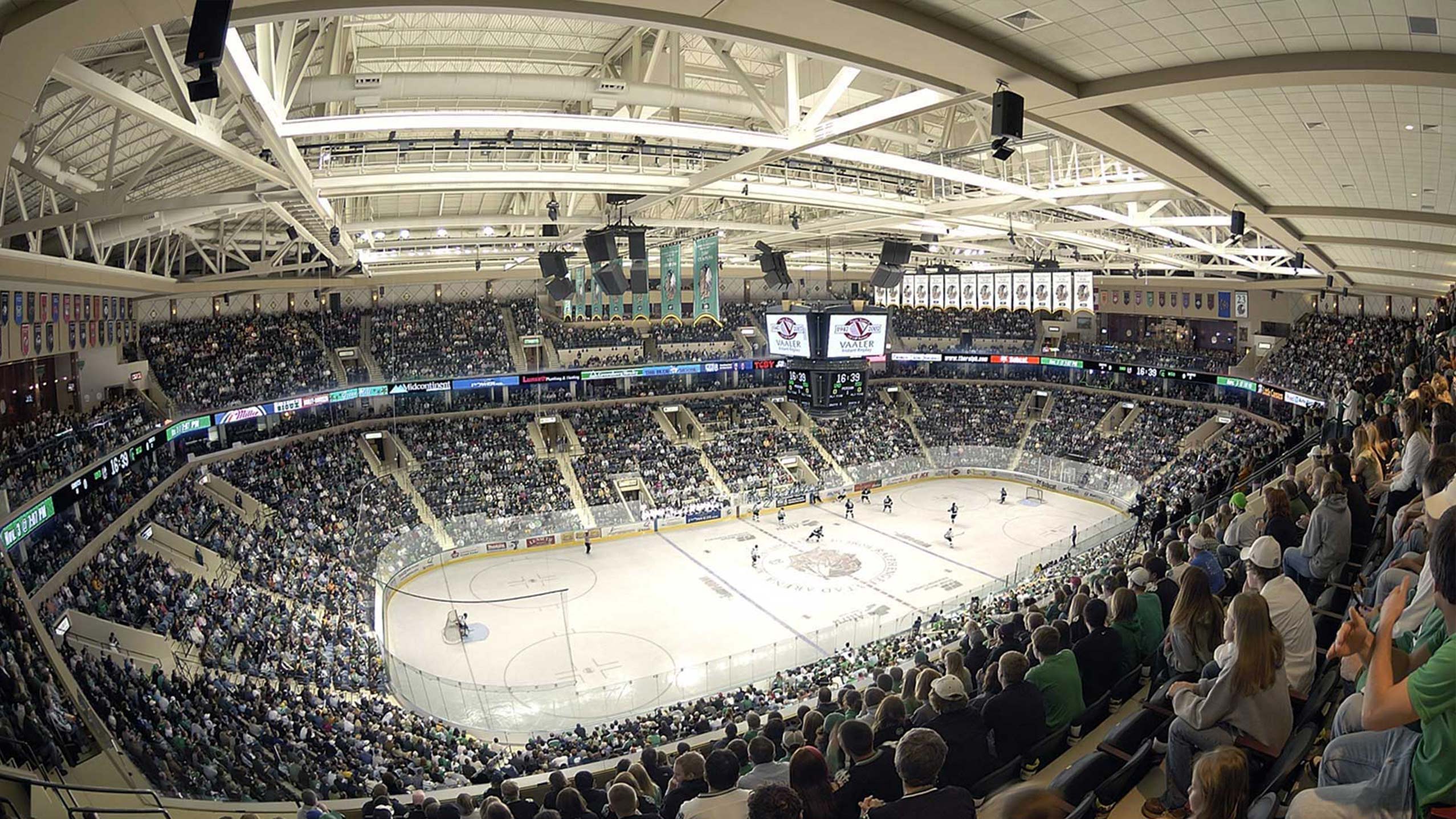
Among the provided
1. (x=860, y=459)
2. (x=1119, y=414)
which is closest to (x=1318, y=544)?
(x=860, y=459)

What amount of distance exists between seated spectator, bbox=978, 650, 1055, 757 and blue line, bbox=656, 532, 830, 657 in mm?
15089

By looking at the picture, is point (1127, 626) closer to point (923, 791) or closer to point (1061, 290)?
point (923, 791)

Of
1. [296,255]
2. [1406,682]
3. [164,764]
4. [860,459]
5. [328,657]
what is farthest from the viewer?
[860,459]

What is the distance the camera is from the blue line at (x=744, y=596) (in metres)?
19.9

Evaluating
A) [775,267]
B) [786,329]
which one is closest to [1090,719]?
[775,267]

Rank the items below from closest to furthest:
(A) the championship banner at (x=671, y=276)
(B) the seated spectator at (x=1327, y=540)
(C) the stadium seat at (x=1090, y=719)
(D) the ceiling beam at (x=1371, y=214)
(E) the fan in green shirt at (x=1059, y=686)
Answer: (E) the fan in green shirt at (x=1059, y=686), (C) the stadium seat at (x=1090, y=719), (B) the seated spectator at (x=1327, y=540), (D) the ceiling beam at (x=1371, y=214), (A) the championship banner at (x=671, y=276)

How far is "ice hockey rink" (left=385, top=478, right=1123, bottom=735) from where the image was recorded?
17531 millimetres

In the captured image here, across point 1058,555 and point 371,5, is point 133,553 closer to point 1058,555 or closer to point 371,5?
point 371,5

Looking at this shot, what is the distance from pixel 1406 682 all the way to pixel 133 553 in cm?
2303

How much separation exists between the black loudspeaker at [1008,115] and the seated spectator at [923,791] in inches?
185

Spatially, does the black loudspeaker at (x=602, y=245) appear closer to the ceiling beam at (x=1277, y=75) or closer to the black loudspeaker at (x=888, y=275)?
the black loudspeaker at (x=888, y=275)

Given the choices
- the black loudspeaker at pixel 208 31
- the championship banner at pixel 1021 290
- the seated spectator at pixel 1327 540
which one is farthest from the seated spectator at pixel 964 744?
the championship banner at pixel 1021 290

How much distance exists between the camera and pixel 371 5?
496 cm

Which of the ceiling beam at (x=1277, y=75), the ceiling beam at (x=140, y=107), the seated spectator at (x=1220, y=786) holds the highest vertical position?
the ceiling beam at (x=140, y=107)
